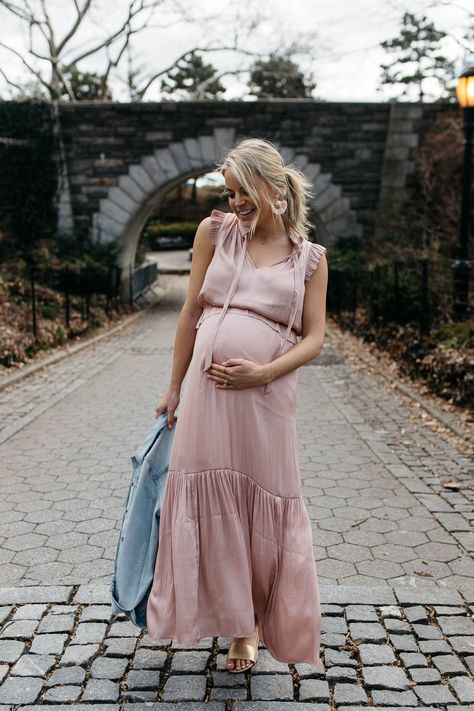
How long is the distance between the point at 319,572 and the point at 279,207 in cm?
196

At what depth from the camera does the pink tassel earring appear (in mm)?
2426

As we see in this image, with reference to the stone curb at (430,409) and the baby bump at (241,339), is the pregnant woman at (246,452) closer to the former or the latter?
the baby bump at (241,339)

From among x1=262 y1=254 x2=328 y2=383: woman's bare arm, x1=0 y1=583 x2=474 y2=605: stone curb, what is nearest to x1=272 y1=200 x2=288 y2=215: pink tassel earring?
x1=262 y1=254 x2=328 y2=383: woman's bare arm

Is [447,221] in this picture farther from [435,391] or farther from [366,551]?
[366,551]

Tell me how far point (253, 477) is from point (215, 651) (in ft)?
2.73

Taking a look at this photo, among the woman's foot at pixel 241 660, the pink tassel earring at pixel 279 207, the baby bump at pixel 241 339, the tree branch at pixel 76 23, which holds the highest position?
the tree branch at pixel 76 23

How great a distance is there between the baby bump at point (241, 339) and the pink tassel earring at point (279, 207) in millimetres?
372

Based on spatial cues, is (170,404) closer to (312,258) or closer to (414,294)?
(312,258)

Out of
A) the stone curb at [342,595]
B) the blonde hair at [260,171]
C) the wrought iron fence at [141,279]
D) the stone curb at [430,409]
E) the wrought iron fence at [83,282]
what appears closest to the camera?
the blonde hair at [260,171]

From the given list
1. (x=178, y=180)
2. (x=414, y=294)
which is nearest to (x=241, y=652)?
(x=414, y=294)

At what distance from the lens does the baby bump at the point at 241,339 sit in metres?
2.46

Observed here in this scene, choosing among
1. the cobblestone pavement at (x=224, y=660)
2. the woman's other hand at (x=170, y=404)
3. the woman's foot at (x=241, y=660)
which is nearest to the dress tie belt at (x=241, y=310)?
the woman's other hand at (x=170, y=404)

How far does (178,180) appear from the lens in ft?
58.2

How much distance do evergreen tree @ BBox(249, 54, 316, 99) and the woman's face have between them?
30.8m
